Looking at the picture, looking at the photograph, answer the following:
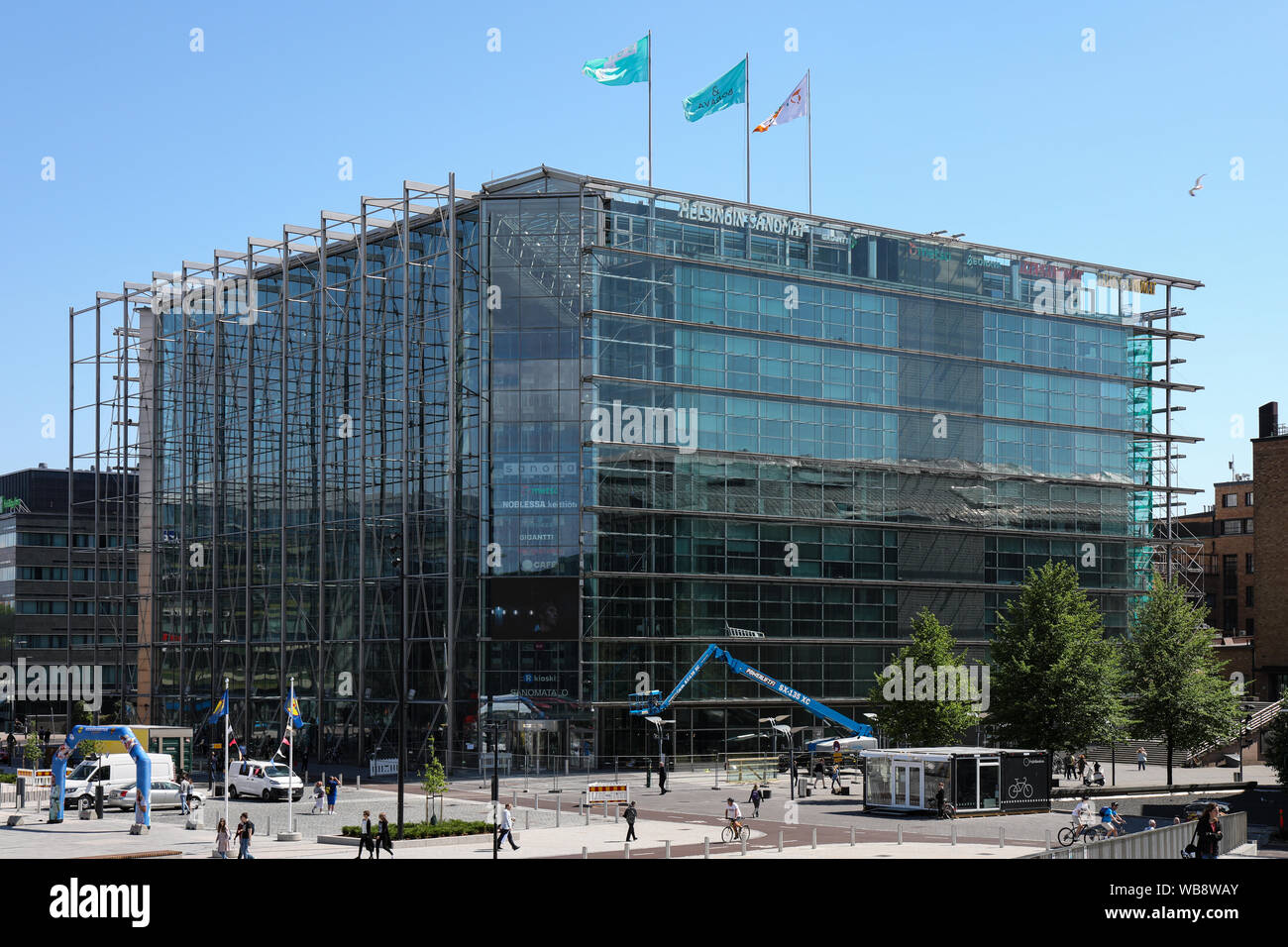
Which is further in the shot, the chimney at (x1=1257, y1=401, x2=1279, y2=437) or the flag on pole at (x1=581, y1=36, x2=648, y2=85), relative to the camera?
the chimney at (x1=1257, y1=401, x2=1279, y2=437)

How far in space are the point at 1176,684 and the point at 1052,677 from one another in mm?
11296

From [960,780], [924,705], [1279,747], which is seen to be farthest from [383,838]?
[924,705]

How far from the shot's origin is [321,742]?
7700cm

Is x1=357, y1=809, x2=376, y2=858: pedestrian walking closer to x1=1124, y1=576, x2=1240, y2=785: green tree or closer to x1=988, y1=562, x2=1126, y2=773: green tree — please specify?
x1=988, y1=562, x2=1126, y2=773: green tree

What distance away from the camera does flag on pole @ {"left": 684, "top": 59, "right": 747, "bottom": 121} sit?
69.3 m

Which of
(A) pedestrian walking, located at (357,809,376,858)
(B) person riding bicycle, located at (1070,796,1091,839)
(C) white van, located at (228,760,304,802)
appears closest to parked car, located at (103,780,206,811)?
(C) white van, located at (228,760,304,802)

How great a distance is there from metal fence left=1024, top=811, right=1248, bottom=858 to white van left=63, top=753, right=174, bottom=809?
115 ft

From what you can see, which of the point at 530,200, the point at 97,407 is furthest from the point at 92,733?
the point at 97,407

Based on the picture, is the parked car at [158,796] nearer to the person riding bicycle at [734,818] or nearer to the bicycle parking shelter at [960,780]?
the person riding bicycle at [734,818]

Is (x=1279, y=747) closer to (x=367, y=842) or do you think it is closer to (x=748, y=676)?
(x=748, y=676)

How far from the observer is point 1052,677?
203ft

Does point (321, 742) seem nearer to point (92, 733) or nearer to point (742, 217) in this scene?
point (92, 733)

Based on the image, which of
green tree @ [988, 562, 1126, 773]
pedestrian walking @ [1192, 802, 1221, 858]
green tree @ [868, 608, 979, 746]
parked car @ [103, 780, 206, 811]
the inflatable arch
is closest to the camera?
pedestrian walking @ [1192, 802, 1221, 858]
